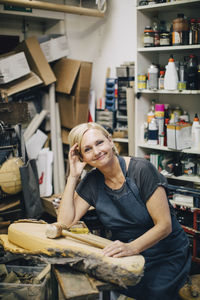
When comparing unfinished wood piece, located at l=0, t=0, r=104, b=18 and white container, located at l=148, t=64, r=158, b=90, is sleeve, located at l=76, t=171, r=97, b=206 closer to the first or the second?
white container, located at l=148, t=64, r=158, b=90

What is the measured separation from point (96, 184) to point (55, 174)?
78.2 inches

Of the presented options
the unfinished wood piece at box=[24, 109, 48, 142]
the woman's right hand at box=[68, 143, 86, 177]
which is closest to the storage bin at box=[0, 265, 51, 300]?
the woman's right hand at box=[68, 143, 86, 177]

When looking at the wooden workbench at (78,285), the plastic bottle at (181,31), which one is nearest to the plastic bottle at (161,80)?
the plastic bottle at (181,31)

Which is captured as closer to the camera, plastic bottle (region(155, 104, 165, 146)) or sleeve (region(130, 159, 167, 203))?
sleeve (region(130, 159, 167, 203))

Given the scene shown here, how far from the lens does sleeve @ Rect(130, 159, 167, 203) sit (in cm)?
174

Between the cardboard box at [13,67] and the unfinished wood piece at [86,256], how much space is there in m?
2.18

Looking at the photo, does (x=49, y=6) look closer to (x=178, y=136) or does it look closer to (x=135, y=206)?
(x=178, y=136)

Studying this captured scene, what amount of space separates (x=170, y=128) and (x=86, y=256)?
6.06ft

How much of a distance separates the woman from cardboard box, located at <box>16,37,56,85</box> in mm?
1976

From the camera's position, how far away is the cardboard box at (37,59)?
3627 millimetres

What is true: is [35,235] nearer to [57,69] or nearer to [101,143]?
[101,143]

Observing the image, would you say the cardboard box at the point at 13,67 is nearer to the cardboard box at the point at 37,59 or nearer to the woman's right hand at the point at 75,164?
the cardboard box at the point at 37,59

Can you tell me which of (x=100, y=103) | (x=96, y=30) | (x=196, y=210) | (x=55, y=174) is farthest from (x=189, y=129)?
(x=96, y=30)

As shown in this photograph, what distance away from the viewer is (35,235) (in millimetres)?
1500
